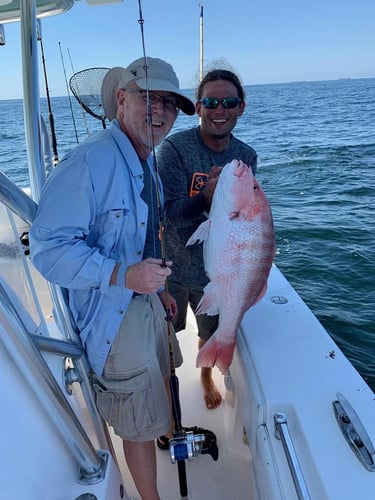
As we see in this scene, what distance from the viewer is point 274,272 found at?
122 inches

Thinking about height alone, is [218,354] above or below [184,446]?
above

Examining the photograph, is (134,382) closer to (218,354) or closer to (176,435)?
(176,435)

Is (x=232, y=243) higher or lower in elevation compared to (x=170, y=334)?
higher

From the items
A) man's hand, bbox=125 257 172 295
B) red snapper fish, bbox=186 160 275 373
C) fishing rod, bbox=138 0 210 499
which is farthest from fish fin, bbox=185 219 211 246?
man's hand, bbox=125 257 172 295

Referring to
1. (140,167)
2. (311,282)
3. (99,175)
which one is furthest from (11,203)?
(311,282)

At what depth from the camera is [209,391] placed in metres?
2.85

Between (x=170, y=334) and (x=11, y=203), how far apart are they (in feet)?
3.49

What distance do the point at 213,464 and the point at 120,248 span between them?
1626mm

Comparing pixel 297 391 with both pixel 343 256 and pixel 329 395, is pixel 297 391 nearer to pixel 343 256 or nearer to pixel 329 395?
pixel 329 395

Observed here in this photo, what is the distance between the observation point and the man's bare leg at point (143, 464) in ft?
6.05

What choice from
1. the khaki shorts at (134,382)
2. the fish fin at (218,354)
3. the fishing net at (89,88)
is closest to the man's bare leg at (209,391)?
the fish fin at (218,354)

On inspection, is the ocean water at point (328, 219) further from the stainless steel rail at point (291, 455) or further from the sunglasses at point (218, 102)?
the stainless steel rail at point (291, 455)

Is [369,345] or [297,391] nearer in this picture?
[297,391]

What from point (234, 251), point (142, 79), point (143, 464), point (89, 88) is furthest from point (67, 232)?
point (89, 88)
